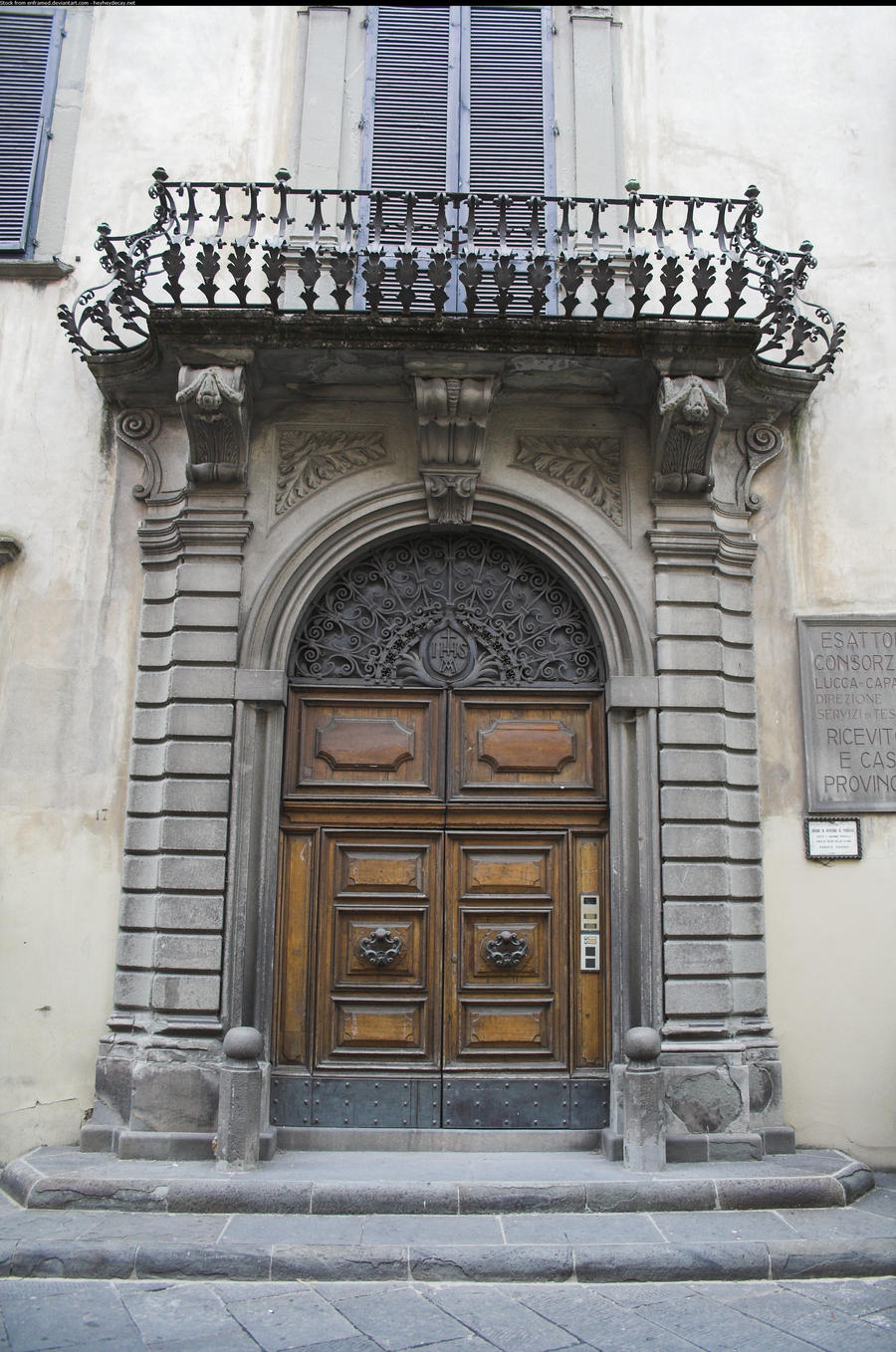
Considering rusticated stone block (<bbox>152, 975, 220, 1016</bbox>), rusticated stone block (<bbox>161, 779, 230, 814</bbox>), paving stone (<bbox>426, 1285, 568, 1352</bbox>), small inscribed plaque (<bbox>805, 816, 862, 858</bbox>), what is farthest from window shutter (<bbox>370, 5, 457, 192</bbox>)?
paving stone (<bbox>426, 1285, 568, 1352</bbox>)

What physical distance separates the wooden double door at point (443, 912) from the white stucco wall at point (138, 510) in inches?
46.3

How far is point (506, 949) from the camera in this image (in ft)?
22.1

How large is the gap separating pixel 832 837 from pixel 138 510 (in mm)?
5139

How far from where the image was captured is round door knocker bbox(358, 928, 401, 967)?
6.68 m

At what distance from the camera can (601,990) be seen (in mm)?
6699

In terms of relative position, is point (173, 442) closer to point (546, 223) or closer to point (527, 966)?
point (546, 223)

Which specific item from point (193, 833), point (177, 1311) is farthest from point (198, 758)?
point (177, 1311)

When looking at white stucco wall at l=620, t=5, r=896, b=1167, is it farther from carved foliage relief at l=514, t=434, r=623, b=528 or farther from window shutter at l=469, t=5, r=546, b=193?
carved foliage relief at l=514, t=434, r=623, b=528

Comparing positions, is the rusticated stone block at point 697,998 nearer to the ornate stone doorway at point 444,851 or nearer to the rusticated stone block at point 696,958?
the rusticated stone block at point 696,958

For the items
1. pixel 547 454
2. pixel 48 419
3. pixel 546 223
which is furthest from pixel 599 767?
pixel 48 419

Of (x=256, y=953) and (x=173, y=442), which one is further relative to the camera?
(x=173, y=442)

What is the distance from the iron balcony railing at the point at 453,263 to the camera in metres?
6.49

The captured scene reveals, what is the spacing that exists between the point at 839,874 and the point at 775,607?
1.81 metres

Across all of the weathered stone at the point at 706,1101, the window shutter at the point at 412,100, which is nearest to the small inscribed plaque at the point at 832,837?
the weathered stone at the point at 706,1101
